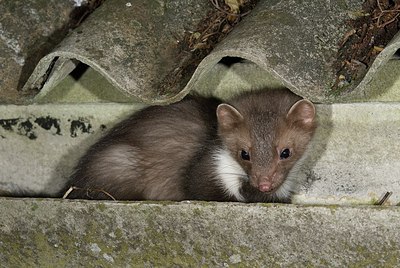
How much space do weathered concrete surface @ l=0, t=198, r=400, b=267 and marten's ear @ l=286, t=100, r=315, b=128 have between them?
899 mm

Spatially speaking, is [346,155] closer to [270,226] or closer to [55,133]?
[270,226]

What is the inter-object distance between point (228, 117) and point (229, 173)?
287 mm

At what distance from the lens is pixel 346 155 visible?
377cm

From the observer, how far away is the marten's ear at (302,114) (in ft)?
11.5

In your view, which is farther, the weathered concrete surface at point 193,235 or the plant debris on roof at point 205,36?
the plant debris on roof at point 205,36

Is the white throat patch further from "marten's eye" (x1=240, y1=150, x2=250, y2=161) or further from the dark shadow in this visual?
the dark shadow

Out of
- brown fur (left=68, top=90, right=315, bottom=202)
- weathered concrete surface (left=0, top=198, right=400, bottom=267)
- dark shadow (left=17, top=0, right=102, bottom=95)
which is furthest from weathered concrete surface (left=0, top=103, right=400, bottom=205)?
weathered concrete surface (left=0, top=198, right=400, bottom=267)

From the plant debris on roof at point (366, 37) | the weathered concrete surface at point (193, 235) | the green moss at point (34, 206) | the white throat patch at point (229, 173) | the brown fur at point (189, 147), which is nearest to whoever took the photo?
the weathered concrete surface at point (193, 235)

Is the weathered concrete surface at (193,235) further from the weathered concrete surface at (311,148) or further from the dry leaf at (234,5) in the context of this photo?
the weathered concrete surface at (311,148)

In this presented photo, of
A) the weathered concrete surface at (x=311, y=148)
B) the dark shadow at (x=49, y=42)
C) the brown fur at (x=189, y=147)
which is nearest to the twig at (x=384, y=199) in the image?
the weathered concrete surface at (x=311, y=148)

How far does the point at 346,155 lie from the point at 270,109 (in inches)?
16.6

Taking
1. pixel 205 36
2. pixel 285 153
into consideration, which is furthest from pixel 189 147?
pixel 205 36

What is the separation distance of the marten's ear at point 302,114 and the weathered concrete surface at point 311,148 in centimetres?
20

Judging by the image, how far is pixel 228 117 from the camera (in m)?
3.61
